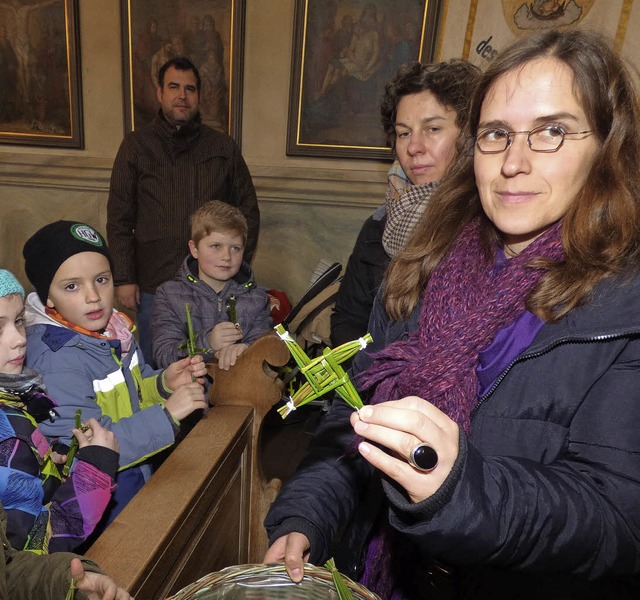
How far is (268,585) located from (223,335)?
1.78 m

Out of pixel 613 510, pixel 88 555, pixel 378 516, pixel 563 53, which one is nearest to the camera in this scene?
pixel 613 510

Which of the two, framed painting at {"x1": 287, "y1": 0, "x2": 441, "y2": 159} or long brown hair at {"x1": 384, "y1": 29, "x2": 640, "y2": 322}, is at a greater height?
framed painting at {"x1": 287, "y1": 0, "x2": 441, "y2": 159}

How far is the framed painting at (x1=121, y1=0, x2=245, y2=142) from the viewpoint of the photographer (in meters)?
5.21

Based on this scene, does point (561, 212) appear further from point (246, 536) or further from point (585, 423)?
point (246, 536)

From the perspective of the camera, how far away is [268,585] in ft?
4.18

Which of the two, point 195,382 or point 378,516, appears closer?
point 378,516

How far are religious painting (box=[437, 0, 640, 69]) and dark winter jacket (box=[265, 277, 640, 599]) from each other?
13.6 ft

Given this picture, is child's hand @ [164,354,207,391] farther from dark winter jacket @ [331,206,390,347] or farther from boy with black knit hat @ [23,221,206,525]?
dark winter jacket @ [331,206,390,347]

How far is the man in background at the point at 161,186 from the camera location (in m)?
4.02

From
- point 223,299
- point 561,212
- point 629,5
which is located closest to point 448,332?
point 561,212

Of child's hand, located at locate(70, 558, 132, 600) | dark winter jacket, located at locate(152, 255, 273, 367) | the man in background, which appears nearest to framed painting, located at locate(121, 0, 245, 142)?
the man in background

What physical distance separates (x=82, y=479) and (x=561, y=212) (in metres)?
1.51

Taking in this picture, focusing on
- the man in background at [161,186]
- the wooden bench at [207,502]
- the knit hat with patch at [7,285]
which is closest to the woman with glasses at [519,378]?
the wooden bench at [207,502]

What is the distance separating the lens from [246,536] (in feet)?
7.71
